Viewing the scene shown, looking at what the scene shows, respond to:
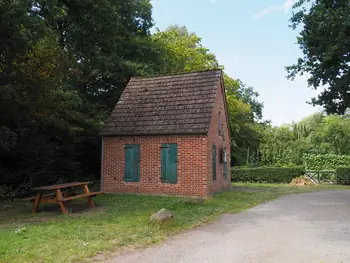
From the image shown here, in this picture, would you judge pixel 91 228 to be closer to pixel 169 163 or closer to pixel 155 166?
pixel 169 163

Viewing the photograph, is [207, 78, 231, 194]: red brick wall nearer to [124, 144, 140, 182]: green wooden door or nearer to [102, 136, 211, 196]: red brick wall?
[102, 136, 211, 196]: red brick wall

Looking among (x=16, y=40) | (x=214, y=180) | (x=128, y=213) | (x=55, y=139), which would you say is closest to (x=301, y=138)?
(x=214, y=180)

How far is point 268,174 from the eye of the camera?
26094mm

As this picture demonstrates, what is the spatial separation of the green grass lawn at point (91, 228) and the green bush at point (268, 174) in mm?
12752

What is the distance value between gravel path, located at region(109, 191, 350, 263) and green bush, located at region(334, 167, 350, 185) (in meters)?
14.7

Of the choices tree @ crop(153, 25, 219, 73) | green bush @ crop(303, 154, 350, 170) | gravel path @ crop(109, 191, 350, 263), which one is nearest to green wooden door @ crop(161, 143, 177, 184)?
gravel path @ crop(109, 191, 350, 263)

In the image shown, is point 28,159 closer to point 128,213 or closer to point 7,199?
point 7,199

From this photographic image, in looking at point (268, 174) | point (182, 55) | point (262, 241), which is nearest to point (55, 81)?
point (262, 241)

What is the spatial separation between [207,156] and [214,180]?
201cm

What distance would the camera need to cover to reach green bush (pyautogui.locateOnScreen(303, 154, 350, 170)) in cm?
2912

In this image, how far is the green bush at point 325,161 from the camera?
29.1 m

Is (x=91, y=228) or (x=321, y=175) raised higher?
(x=321, y=175)

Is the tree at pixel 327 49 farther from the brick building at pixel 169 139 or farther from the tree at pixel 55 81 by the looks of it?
the tree at pixel 55 81

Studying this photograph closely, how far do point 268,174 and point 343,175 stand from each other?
5.09 meters
